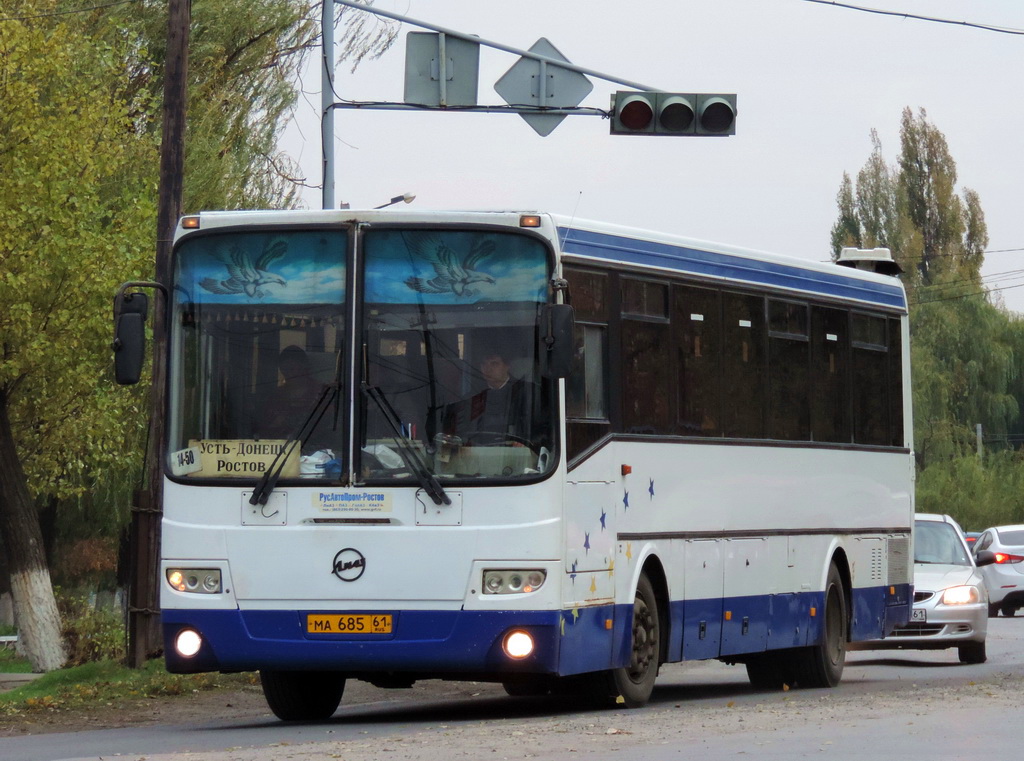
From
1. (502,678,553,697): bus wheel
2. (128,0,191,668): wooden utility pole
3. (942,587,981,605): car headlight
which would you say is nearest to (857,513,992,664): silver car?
(942,587,981,605): car headlight

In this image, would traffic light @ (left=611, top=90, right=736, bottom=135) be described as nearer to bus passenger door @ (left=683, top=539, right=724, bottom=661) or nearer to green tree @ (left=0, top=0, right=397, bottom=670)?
bus passenger door @ (left=683, top=539, right=724, bottom=661)

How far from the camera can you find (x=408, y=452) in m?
12.8

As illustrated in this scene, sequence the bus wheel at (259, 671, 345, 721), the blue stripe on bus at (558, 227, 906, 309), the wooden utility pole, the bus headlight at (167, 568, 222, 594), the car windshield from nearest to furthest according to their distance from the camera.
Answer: the bus headlight at (167, 568, 222, 594)
the blue stripe on bus at (558, 227, 906, 309)
the bus wheel at (259, 671, 345, 721)
the wooden utility pole
the car windshield

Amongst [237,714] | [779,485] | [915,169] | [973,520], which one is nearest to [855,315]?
[779,485]

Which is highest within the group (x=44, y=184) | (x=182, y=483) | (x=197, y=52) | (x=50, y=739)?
(x=197, y=52)

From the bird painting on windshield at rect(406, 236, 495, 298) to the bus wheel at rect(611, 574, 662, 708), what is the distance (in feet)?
8.39

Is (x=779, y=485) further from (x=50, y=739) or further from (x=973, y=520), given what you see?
(x=973, y=520)

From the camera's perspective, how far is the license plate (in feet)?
42.0

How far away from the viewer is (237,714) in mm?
15906

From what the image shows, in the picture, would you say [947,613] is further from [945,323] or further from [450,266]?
[945,323]

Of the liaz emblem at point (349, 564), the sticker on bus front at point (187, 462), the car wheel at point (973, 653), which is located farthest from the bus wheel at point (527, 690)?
the car wheel at point (973, 653)

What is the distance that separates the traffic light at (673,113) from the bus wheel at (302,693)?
593 cm

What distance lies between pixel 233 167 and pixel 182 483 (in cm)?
2075

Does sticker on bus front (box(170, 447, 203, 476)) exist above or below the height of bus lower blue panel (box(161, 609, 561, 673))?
above
